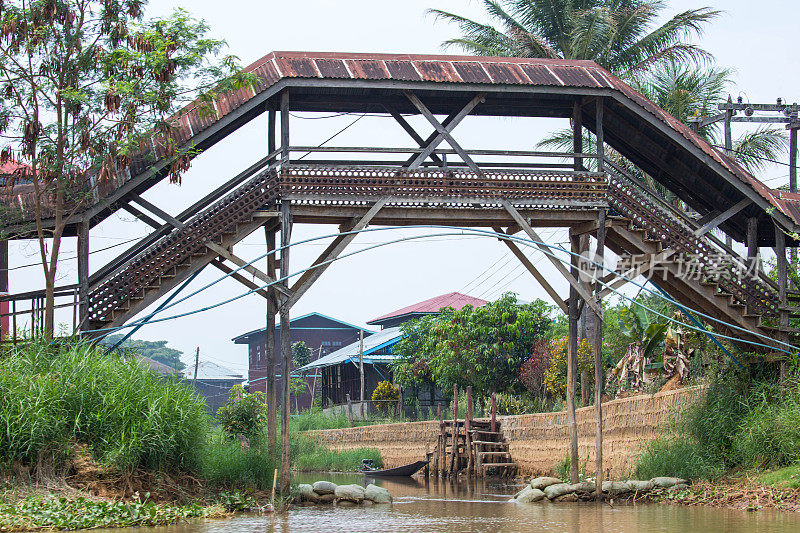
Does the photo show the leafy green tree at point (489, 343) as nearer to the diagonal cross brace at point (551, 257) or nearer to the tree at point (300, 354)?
the diagonal cross brace at point (551, 257)

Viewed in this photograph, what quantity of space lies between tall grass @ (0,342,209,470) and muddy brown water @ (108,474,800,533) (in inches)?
51.8

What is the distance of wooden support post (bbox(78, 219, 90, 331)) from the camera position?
13.4 meters

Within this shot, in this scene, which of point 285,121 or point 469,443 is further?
point 469,443

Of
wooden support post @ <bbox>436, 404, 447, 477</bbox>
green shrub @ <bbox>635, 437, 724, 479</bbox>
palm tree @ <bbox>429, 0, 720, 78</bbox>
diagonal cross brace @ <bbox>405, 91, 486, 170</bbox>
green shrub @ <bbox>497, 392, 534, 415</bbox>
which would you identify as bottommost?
wooden support post @ <bbox>436, 404, 447, 477</bbox>

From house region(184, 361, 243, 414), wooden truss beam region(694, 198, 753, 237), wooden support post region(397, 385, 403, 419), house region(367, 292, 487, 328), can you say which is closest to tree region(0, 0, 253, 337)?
wooden truss beam region(694, 198, 753, 237)

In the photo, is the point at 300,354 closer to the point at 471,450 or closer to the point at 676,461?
the point at 471,450

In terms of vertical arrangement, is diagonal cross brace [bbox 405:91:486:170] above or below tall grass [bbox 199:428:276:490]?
above

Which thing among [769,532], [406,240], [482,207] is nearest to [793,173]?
[482,207]

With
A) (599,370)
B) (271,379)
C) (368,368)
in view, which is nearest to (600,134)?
(599,370)

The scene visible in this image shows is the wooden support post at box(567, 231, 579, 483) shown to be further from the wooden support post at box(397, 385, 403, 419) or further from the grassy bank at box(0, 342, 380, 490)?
the wooden support post at box(397, 385, 403, 419)

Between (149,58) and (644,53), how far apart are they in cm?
1750

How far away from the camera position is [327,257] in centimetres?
1433

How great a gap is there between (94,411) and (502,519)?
18.7ft

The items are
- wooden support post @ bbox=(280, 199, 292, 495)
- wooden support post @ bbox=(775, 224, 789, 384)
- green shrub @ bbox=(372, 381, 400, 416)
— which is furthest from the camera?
green shrub @ bbox=(372, 381, 400, 416)
